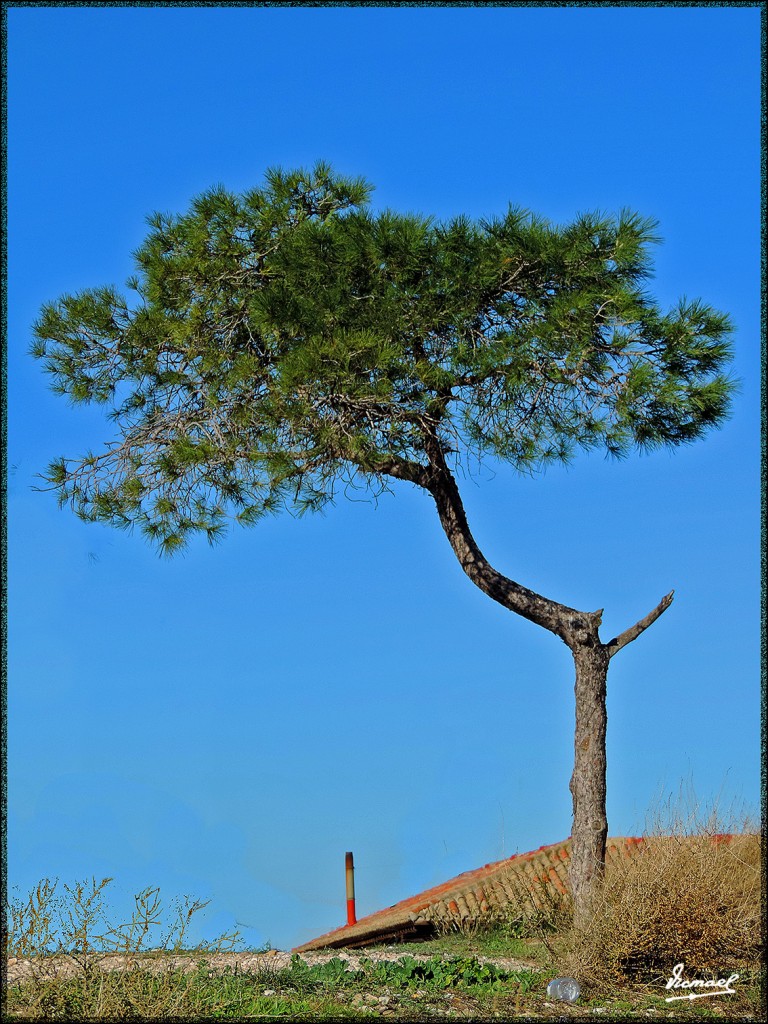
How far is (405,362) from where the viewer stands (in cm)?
807

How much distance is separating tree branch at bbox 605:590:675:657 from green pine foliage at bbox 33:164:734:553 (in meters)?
1.37

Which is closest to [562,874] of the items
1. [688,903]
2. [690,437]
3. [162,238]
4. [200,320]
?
[688,903]

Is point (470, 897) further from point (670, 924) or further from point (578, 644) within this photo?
point (670, 924)

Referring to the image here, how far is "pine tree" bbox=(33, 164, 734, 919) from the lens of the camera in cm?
798

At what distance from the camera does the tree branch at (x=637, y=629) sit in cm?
865

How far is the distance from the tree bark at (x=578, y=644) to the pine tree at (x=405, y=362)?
16 mm

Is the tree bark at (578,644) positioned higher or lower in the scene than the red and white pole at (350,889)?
higher
